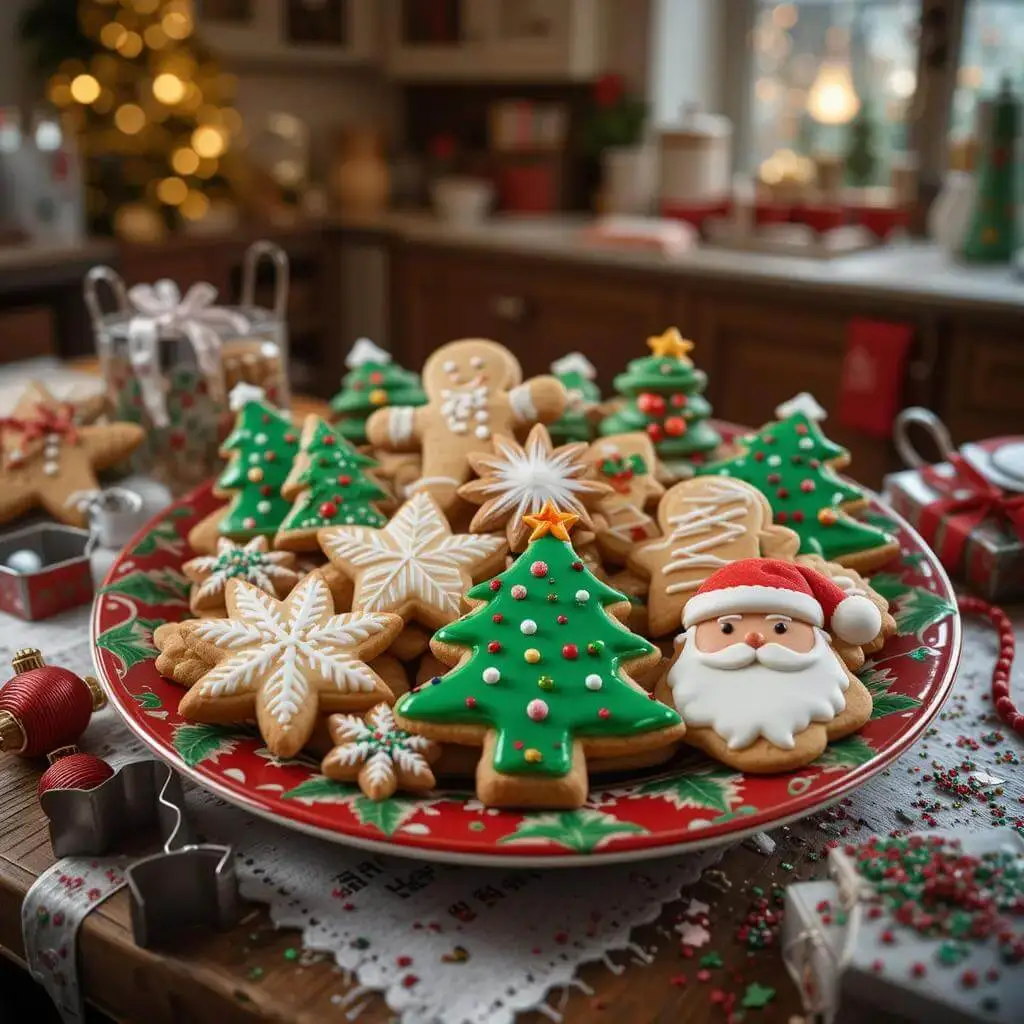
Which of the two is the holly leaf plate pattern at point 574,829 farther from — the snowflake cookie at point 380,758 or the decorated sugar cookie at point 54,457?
the decorated sugar cookie at point 54,457

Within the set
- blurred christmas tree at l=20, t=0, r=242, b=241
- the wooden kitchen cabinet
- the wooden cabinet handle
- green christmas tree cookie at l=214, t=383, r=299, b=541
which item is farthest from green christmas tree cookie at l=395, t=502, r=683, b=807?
blurred christmas tree at l=20, t=0, r=242, b=241

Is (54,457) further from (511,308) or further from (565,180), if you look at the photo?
(565,180)

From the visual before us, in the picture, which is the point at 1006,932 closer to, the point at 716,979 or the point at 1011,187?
the point at 716,979

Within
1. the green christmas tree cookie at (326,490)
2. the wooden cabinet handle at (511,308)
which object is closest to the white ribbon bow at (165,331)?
the green christmas tree cookie at (326,490)

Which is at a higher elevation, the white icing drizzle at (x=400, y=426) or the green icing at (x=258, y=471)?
the white icing drizzle at (x=400, y=426)

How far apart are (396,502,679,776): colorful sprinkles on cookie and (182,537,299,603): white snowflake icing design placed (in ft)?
0.69

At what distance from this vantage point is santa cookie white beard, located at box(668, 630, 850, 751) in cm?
79

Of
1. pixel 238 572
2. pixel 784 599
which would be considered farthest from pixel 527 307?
pixel 784 599

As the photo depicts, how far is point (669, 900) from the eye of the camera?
751mm

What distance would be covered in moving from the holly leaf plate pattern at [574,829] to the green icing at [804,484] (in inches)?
16.5

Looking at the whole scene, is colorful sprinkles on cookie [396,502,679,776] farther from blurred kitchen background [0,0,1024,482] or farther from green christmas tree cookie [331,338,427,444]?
blurred kitchen background [0,0,1024,482]

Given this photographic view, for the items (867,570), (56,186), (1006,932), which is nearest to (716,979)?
(1006,932)

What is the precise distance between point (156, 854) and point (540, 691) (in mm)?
286

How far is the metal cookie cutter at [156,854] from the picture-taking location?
0.70m
